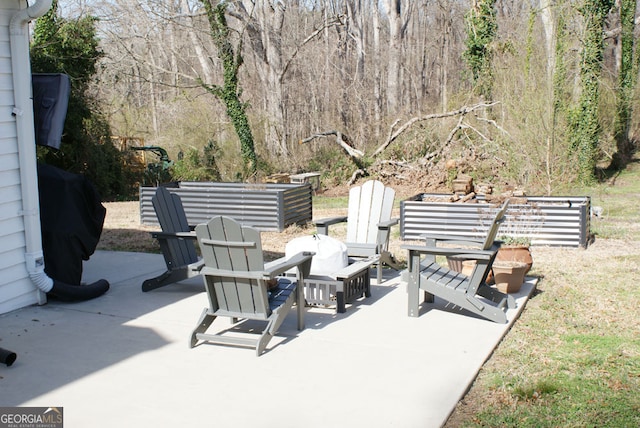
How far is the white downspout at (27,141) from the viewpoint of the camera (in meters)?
5.56

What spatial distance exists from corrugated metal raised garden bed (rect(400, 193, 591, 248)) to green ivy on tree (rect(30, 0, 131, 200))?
8.60m

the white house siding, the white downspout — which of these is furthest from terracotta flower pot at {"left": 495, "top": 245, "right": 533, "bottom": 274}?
the white house siding

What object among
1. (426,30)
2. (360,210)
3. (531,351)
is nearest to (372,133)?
(426,30)

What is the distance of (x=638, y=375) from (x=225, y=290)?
277 cm

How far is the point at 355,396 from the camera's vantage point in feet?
12.6

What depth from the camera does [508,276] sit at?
614 centimetres

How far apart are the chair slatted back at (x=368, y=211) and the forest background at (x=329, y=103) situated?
13.3ft

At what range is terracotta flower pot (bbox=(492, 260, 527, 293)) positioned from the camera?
20.2 ft

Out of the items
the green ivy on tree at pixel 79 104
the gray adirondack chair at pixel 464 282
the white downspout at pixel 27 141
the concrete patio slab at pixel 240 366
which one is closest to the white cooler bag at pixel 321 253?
the concrete patio slab at pixel 240 366

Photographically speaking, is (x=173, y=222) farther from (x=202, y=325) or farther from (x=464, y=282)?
(x=464, y=282)

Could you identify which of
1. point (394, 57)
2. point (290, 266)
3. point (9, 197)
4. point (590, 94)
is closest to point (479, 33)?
point (590, 94)

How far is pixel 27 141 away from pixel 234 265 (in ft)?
7.84

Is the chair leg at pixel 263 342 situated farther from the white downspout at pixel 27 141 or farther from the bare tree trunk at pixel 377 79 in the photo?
the bare tree trunk at pixel 377 79

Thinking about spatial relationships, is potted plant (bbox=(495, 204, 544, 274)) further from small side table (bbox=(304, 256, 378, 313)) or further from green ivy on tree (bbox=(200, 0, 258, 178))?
green ivy on tree (bbox=(200, 0, 258, 178))
